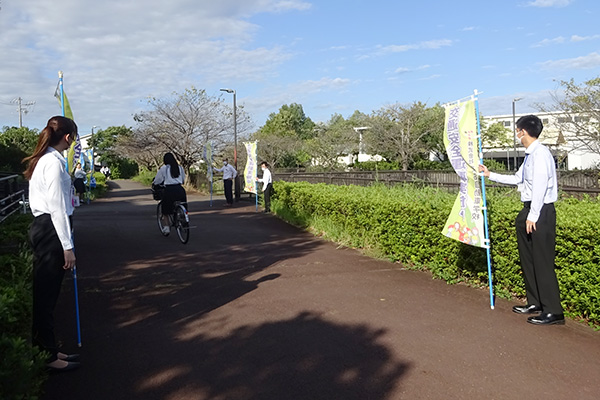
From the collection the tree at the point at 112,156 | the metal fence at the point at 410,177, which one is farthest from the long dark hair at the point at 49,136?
the tree at the point at 112,156

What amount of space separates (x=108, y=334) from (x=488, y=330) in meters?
3.47

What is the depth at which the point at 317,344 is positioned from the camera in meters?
4.16

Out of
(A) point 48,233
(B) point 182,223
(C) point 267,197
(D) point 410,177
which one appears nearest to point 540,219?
(A) point 48,233

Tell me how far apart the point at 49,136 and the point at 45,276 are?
40.0 inches

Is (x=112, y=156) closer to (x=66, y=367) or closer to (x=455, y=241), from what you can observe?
(x=455, y=241)

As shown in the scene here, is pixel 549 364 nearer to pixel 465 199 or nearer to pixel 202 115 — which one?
pixel 465 199

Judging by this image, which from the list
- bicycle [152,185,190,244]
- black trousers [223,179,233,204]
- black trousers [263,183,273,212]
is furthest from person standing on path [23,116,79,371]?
black trousers [223,179,233,204]

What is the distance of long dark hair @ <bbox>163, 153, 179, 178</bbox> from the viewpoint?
9352mm

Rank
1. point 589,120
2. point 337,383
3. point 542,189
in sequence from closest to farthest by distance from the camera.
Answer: point 337,383 < point 542,189 < point 589,120

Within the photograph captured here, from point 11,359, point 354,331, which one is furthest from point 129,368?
point 354,331

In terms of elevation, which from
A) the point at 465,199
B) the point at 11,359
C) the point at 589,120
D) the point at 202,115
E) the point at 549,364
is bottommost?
the point at 549,364

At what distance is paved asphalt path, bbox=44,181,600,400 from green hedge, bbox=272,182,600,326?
267mm

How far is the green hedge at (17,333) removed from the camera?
2.48 meters

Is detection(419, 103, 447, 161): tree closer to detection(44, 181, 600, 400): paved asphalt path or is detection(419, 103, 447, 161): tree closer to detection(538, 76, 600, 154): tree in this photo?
detection(538, 76, 600, 154): tree
